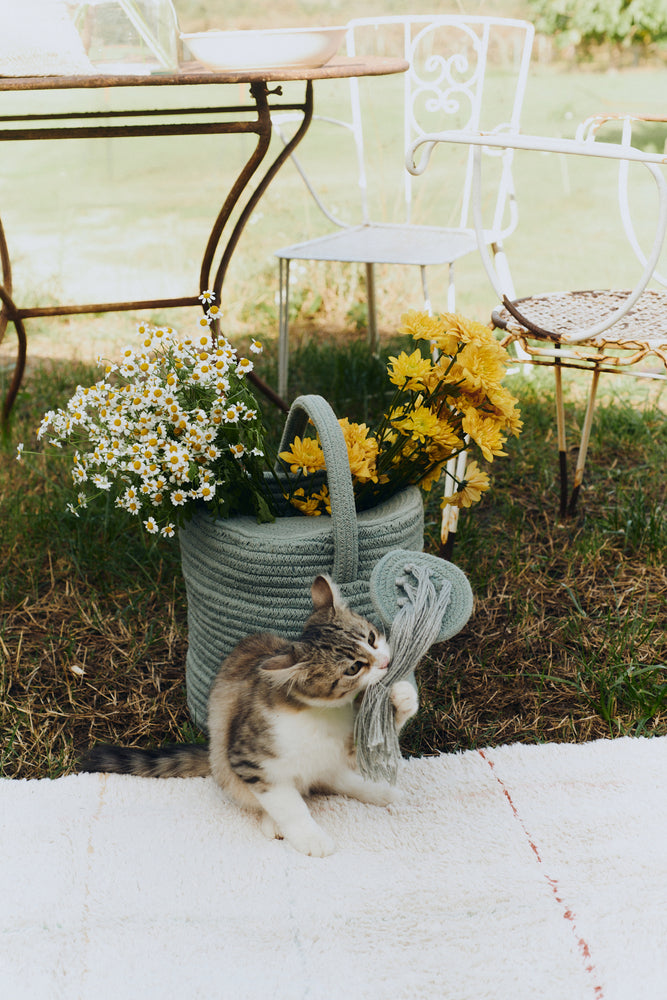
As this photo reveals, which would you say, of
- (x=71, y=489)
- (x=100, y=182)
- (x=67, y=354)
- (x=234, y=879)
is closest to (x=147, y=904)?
(x=234, y=879)

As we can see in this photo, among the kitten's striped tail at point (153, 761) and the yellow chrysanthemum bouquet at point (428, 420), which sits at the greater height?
the yellow chrysanthemum bouquet at point (428, 420)

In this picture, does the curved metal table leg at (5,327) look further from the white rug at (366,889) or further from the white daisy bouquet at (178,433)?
the white rug at (366,889)

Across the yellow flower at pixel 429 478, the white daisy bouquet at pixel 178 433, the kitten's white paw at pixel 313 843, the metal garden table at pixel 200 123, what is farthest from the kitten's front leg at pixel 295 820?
the metal garden table at pixel 200 123

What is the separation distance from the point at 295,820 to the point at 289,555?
1.26ft

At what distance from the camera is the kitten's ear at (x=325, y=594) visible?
1.32 m

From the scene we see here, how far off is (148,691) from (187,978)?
674 mm

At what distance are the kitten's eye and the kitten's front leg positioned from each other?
0.21 meters

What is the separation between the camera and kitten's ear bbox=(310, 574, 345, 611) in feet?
4.33

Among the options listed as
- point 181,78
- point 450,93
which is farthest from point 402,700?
point 450,93

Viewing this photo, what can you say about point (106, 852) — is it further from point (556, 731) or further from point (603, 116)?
point (603, 116)

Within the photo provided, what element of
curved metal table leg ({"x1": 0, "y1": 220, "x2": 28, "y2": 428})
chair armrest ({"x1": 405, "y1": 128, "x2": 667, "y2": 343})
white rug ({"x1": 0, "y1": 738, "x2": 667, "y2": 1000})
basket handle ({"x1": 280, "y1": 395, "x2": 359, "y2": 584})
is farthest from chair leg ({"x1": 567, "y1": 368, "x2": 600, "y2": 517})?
curved metal table leg ({"x1": 0, "y1": 220, "x2": 28, "y2": 428})

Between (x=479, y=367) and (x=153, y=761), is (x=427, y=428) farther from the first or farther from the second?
(x=153, y=761)

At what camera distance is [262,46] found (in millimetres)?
1854

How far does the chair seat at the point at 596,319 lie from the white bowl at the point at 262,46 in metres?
0.65
